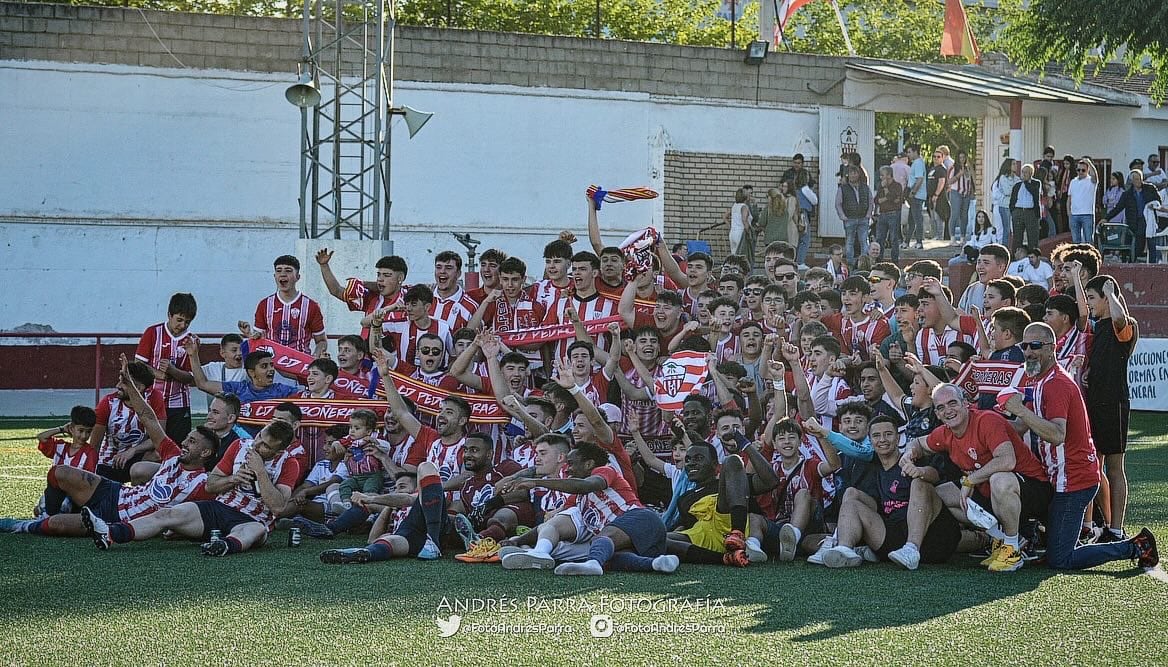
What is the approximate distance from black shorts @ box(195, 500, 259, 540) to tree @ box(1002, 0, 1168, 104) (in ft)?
53.6

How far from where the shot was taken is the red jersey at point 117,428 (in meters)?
11.0

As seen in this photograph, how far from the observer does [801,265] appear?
24.6m

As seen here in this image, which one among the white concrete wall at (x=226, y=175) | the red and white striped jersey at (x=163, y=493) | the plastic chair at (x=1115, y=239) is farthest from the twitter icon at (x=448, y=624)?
the white concrete wall at (x=226, y=175)

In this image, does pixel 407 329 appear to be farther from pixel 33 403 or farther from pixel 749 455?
pixel 33 403

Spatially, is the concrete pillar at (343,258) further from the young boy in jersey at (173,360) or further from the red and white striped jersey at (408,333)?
the red and white striped jersey at (408,333)

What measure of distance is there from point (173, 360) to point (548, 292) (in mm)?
3156

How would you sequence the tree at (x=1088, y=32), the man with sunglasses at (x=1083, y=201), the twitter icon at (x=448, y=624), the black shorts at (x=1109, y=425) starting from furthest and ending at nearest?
the man with sunglasses at (x=1083, y=201) → the tree at (x=1088, y=32) → the black shorts at (x=1109, y=425) → the twitter icon at (x=448, y=624)

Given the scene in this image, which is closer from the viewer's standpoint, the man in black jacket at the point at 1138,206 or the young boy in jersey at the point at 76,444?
the young boy in jersey at the point at 76,444

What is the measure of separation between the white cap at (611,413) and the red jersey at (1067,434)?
3140mm

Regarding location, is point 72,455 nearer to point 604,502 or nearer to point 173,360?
point 173,360

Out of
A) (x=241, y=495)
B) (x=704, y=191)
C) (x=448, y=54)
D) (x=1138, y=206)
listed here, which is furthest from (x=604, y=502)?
(x=704, y=191)

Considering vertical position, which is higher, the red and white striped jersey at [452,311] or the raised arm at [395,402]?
the red and white striped jersey at [452,311]

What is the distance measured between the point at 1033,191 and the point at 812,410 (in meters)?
12.9

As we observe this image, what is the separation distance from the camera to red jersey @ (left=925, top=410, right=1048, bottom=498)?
8562 millimetres
